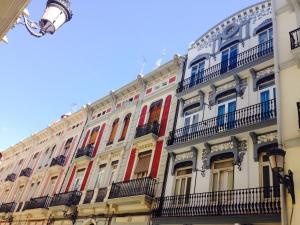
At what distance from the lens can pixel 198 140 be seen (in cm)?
1337

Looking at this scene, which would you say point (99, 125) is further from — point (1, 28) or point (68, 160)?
point (1, 28)

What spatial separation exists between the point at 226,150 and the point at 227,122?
1.39m

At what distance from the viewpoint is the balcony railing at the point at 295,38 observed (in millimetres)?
10437

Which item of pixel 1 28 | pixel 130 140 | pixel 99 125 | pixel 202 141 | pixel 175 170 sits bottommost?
pixel 1 28

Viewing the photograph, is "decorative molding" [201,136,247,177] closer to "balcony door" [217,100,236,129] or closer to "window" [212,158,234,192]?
"window" [212,158,234,192]

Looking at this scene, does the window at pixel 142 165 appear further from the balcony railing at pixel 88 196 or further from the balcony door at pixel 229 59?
the balcony door at pixel 229 59

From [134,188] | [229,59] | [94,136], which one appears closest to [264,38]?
[229,59]

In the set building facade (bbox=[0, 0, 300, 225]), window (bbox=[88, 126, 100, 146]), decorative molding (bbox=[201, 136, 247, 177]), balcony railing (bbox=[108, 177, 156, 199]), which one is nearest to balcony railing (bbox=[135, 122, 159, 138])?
building facade (bbox=[0, 0, 300, 225])

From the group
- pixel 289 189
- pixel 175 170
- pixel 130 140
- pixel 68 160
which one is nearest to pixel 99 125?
pixel 68 160

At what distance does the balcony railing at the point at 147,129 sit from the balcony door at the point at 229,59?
4661mm

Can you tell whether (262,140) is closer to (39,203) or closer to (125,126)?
(125,126)

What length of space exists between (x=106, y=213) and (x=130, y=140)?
4.54m

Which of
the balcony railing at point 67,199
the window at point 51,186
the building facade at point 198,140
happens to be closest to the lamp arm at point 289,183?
the building facade at point 198,140

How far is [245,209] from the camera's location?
33.0ft
